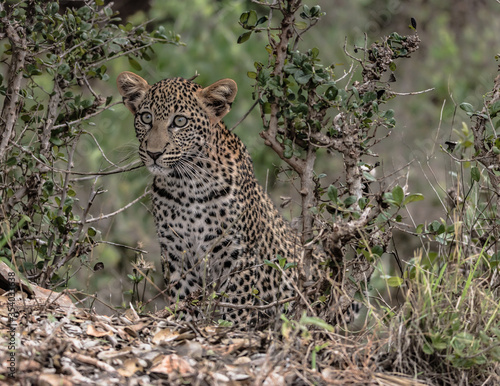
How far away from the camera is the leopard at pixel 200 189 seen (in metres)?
6.63

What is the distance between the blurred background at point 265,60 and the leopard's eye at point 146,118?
0.51 metres

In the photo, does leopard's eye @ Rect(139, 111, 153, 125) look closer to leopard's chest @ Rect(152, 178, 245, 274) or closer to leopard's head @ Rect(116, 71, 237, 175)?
leopard's head @ Rect(116, 71, 237, 175)

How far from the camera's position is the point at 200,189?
22.1 ft

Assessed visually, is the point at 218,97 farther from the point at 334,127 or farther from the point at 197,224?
the point at 334,127

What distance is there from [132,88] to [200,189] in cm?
123

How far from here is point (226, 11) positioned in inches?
514

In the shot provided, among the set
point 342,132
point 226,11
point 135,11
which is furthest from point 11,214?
point 135,11

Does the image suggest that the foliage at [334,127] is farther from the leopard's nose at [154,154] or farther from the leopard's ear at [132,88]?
the leopard's ear at [132,88]

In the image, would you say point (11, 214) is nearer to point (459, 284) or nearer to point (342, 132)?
point (342, 132)

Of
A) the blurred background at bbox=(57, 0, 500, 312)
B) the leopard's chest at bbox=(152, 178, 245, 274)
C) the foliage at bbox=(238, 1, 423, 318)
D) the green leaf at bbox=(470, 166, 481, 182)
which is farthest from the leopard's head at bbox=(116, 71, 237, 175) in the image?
the green leaf at bbox=(470, 166, 481, 182)

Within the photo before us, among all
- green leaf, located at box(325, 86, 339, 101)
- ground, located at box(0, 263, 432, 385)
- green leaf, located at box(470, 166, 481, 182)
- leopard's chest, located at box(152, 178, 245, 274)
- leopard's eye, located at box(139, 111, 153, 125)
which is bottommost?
ground, located at box(0, 263, 432, 385)

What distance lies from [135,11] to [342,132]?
1118cm

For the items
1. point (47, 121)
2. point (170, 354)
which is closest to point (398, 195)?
point (170, 354)

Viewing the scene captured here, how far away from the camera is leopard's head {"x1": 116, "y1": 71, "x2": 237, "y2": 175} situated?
6.58m
